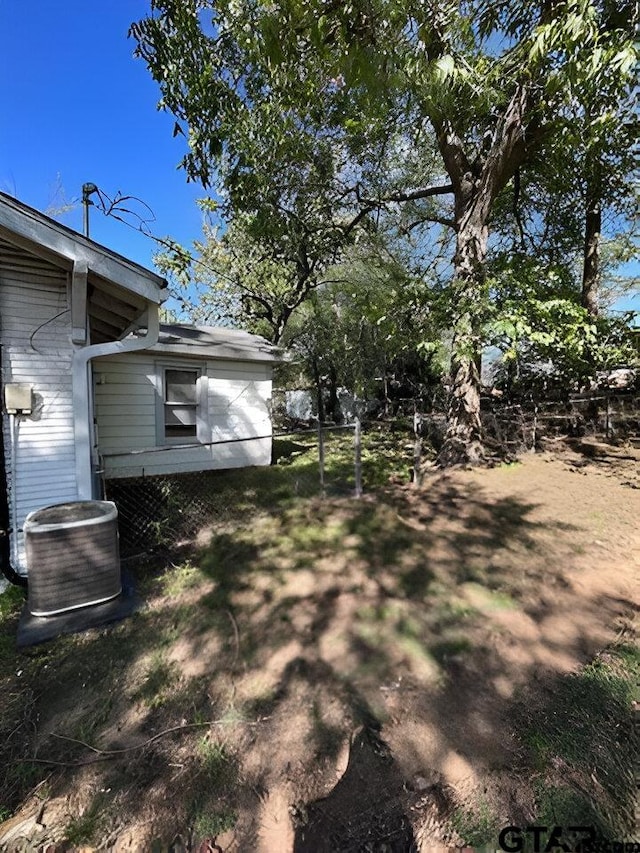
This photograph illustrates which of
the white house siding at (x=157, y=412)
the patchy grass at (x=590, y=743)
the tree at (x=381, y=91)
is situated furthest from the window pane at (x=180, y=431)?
the patchy grass at (x=590, y=743)

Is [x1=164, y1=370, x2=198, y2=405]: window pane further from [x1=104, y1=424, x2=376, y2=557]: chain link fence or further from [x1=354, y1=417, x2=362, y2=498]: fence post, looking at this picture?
[x1=354, y1=417, x2=362, y2=498]: fence post

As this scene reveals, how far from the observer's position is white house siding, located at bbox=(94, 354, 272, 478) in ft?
23.0

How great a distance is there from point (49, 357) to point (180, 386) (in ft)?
12.6

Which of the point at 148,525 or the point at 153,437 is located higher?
the point at 153,437

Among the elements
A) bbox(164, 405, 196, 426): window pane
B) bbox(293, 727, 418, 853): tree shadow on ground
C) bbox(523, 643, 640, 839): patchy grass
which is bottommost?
bbox(293, 727, 418, 853): tree shadow on ground

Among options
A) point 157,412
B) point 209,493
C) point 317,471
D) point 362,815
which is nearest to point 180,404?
point 157,412

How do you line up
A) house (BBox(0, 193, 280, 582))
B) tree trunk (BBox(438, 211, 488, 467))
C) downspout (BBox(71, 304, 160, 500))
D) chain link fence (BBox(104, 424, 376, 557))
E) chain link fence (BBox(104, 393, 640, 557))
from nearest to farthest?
house (BBox(0, 193, 280, 582)) → downspout (BBox(71, 304, 160, 500)) → chain link fence (BBox(104, 424, 376, 557)) → chain link fence (BBox(104, 393, 640, 557)) → tree trunk (BBox(438, 211, 488, 467))

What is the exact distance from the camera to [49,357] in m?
3.98

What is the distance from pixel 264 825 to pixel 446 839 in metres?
0.74

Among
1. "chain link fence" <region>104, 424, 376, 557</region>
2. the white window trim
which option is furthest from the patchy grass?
the white window trim

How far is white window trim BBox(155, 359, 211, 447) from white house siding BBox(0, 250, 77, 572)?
11.2 feet

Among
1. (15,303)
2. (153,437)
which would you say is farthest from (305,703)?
(153,437)

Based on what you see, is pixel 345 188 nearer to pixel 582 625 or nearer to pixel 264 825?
pixel 582 625

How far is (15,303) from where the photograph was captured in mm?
3826
